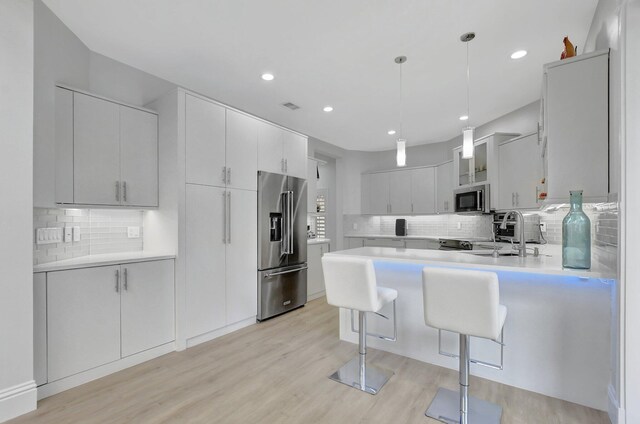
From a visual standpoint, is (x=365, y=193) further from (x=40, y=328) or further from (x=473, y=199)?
(x=40, y=328)

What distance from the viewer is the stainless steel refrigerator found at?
3.88m

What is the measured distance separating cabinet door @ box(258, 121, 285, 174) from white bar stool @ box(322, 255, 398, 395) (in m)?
2.05

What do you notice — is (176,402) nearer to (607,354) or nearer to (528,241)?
(607,354)

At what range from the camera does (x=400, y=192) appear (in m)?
6.47

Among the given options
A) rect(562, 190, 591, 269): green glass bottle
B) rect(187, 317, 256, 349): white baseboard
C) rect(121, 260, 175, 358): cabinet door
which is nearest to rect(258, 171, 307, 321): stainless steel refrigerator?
rect(187, 317, 256, 349): white baseboard

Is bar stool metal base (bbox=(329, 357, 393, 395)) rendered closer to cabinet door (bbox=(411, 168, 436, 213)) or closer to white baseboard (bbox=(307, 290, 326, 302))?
white baseboard (bbox=(307, 290, 326, 302))

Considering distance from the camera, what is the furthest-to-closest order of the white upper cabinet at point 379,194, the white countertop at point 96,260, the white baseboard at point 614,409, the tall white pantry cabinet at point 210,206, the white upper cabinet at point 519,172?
the white upper cabinet at point 379,194 < the white upper cabinet at point 519,172 < the tall white pantry cabinet at point 210,206 < the white countertop at point 96,260 < the white baseboard at point 614,409

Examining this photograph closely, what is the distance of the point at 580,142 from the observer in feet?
6.69

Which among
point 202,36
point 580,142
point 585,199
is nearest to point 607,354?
point 585,199

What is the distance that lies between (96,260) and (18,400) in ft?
3.32

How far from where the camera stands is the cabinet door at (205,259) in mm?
A: 3141

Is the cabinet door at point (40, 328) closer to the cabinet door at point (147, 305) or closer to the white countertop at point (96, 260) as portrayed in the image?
the white countertop at point (96, 260)

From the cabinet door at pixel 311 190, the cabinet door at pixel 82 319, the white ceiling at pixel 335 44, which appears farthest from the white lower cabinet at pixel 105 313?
the cabinet door at pixel 311 190

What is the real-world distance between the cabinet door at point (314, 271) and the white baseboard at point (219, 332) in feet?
4.15
